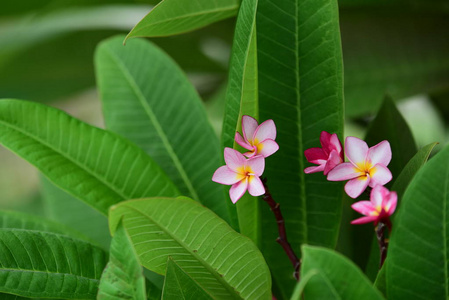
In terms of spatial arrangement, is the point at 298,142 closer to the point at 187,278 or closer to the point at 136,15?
the point at 187,278

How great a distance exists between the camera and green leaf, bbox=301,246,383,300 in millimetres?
351

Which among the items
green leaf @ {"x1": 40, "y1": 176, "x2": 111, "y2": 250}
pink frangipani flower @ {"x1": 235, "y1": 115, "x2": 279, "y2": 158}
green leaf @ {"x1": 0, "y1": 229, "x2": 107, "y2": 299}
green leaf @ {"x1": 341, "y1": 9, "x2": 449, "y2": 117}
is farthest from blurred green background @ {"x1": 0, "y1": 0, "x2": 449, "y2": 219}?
green leaf @ {"x1": 0, "y1": 229, "x2": 107, "y2": 299}

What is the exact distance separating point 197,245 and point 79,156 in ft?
0.61

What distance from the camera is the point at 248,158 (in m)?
0.44

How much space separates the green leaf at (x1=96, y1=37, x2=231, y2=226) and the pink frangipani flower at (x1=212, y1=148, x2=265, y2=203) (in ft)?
0.60

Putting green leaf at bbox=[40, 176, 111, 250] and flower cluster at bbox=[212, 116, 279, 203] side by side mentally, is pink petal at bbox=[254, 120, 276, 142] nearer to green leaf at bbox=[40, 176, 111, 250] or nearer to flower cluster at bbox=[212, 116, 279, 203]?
flower cluster at bbox=[212, 116, 279, 203]

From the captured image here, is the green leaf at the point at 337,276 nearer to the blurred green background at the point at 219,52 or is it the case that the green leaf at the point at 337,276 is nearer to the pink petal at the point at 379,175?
the pink petal at the point at 379,175

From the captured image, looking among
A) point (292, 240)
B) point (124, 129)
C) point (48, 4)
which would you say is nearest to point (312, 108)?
point (292, 240)

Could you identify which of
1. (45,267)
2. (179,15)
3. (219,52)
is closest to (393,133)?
(179,15)

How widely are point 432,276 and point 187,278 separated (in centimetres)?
18

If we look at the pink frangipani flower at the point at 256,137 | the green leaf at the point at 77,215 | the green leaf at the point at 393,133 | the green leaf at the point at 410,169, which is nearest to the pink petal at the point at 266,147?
the pink frangipani flower at the point at 256,137

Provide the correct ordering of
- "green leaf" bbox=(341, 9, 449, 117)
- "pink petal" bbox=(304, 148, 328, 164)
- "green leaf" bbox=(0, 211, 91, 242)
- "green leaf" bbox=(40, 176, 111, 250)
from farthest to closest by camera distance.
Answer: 1. "green leaf" bbox=(341, 9, 449, 117)
2. "green leaf" bbox=(40, 176, 111, 250)
3. "green leaf" bbox=(0, 211, 91, 242)
4. "pink petal" bbox=(304, 148, 328, 164)

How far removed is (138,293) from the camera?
0.38 metres

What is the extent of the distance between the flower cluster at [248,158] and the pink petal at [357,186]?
0.06m
